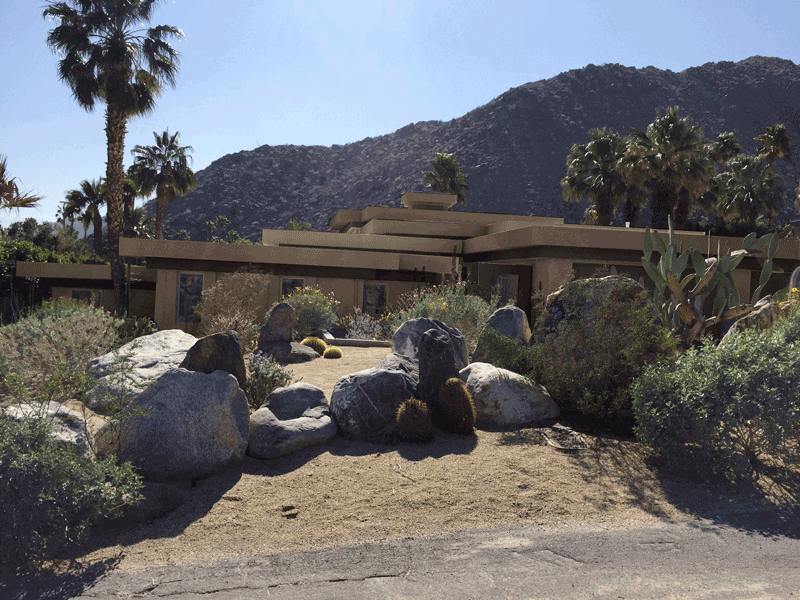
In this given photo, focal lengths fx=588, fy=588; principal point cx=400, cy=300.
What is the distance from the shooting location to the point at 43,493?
483 centimetres

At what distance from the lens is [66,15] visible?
23172 mm

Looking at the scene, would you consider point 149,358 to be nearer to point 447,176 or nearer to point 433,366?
point 433,366

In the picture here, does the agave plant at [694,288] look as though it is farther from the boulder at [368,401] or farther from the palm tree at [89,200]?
the palm tree at [89,200]

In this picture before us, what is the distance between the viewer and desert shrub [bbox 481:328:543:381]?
9.25m

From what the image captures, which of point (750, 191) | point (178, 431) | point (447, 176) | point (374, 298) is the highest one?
point (447, 176)

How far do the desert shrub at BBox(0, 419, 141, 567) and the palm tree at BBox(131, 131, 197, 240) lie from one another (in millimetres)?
36943

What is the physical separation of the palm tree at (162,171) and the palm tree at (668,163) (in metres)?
28.1

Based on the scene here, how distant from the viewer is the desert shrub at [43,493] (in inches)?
186

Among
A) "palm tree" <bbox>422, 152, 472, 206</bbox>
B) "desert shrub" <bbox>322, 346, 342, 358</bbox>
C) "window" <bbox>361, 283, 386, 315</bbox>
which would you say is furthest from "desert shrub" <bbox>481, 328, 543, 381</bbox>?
"palm tree" <bbox>422, 152, 472, 206</bbox>

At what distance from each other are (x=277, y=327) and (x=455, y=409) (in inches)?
327

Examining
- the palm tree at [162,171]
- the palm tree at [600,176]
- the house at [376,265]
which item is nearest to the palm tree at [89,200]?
the palm tree at [162,171]

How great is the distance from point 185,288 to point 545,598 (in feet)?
70.1

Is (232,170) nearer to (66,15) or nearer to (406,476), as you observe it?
(66,15)

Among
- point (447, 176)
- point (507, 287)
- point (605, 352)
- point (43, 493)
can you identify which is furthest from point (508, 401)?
point (447, 176)
